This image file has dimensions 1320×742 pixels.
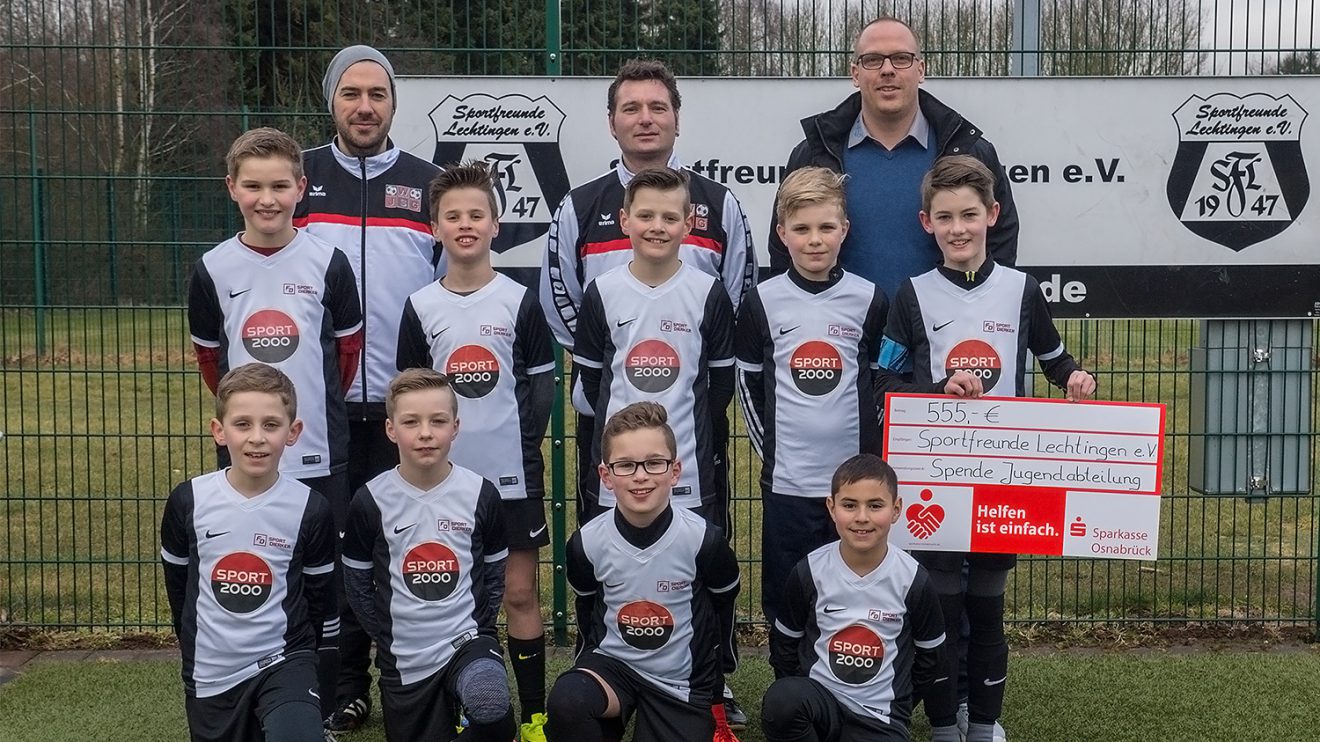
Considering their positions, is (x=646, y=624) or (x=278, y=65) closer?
(x=646, y=624)

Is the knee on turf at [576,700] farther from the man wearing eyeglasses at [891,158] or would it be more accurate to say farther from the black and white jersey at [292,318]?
the man wearing eyeglasses at [891,158]

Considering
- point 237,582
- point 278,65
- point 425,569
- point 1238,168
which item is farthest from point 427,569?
point 1238,168

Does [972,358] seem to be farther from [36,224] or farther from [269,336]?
[36,224]

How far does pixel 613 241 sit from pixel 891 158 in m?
0.97

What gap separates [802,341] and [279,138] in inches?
67.0

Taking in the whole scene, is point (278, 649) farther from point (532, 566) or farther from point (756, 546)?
point (756, 546)

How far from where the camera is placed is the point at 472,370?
4129 millimetres

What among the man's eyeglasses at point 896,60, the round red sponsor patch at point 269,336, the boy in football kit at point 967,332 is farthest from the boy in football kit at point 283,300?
the man's eyeglasses at point 896,60

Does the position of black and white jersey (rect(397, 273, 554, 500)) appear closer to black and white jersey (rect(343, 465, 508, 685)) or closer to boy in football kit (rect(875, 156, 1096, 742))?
black and white jersey (rect(343, 465, 508, 685))

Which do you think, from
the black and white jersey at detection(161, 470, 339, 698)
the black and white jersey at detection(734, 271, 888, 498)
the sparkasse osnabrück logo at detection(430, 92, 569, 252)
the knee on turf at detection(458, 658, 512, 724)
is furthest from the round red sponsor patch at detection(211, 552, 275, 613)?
the sparkasse osnabrück logo at detection(430, 92, 569, 252)

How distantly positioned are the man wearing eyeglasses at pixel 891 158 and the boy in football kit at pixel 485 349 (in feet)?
3.11

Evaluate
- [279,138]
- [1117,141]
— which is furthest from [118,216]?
[1117,141]

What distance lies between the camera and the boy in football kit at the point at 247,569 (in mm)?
3723

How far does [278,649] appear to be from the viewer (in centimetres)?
377
